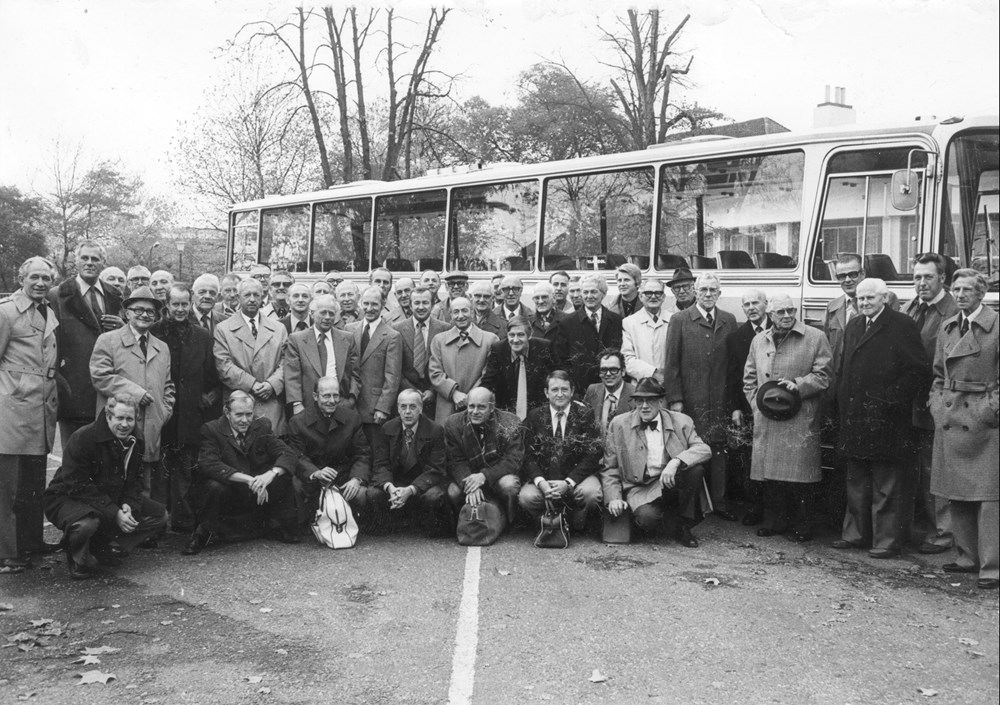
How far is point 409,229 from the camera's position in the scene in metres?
12.9

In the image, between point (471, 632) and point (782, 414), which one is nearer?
point (471, 632)

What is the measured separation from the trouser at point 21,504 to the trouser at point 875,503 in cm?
578

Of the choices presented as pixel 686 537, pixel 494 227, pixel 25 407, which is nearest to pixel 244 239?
pixel 494 227

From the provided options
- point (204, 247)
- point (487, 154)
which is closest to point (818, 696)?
point (487, 154)

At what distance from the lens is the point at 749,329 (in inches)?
306

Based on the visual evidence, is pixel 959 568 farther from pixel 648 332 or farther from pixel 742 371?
pixel 648 332

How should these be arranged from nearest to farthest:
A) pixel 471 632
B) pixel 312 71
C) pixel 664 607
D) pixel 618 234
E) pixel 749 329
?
pixel 471 632
pixel 664 607
pixel 749 329
pixel 618 234
pixel 312 71

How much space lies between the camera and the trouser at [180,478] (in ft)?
24.9

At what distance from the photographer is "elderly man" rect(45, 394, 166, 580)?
6.35 m

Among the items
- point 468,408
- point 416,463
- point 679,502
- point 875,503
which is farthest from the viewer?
point 416,463

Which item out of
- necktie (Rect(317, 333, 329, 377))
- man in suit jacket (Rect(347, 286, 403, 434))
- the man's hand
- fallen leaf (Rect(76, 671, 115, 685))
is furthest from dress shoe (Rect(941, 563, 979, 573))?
fallen leaf (Rect(76, 671, 115, 685))

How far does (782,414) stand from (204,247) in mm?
21849

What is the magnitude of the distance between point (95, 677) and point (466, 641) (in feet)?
6.05

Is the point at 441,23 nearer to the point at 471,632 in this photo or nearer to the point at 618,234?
the point at 618,234
